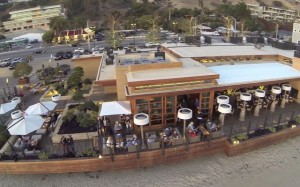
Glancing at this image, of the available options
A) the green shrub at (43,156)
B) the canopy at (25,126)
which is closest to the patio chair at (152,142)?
the green shrub at (43,156)

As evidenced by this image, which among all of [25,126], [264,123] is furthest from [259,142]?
[25,126]

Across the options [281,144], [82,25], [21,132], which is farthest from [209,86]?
[82,25]

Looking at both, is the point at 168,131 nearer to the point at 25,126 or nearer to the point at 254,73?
the point at 25,126

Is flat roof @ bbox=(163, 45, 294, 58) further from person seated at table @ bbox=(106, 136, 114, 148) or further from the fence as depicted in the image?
person seated at table @ bbox=(106, 136, 114, 148)

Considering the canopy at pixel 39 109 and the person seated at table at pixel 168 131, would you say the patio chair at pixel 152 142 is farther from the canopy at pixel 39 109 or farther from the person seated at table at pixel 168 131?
the canopy at pixel 39 109

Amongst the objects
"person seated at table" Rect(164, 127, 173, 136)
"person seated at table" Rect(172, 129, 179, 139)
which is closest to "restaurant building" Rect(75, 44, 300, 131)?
"person seated at table" Rect(164, 127, 173, 136)
